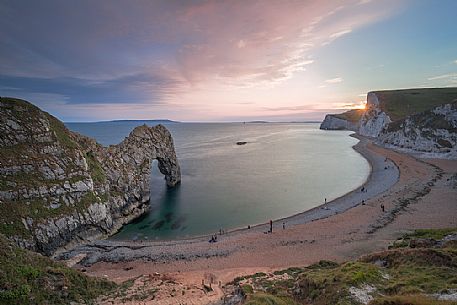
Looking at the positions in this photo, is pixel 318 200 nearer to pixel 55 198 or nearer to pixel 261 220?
pixel 261 220

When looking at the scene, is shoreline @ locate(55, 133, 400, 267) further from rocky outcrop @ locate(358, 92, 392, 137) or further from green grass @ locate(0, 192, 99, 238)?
rocky outcrop @ locate(358, 92, 392, 137)

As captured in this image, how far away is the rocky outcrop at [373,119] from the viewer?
123137 mm

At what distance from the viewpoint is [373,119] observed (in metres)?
134

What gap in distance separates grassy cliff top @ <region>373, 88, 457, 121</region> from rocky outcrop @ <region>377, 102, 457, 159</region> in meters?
30.3

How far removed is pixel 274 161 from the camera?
84.6 metres

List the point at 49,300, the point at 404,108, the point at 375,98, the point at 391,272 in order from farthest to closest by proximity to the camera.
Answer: the point at 375,98 → the point at 404,108 → the point at 391,272 → the point at 49,300

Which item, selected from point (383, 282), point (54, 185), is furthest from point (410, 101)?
point (54, 185)

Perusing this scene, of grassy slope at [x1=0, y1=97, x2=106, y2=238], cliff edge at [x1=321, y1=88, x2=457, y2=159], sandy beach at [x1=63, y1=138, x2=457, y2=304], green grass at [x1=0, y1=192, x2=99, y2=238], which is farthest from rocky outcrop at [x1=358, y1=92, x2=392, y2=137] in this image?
green grass at [x1=0, y1=192, x2=99, y2=238]

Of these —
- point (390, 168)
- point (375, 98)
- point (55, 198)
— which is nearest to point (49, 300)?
point (55, 198)

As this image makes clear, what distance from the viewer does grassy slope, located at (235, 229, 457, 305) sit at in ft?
37.6

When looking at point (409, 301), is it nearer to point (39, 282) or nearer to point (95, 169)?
point (39, 282)

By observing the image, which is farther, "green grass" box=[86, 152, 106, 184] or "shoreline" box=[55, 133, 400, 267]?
"green grass" box=[86, 152, 106, 184]

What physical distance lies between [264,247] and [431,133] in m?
71.5

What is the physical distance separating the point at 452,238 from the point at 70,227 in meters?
34.0
